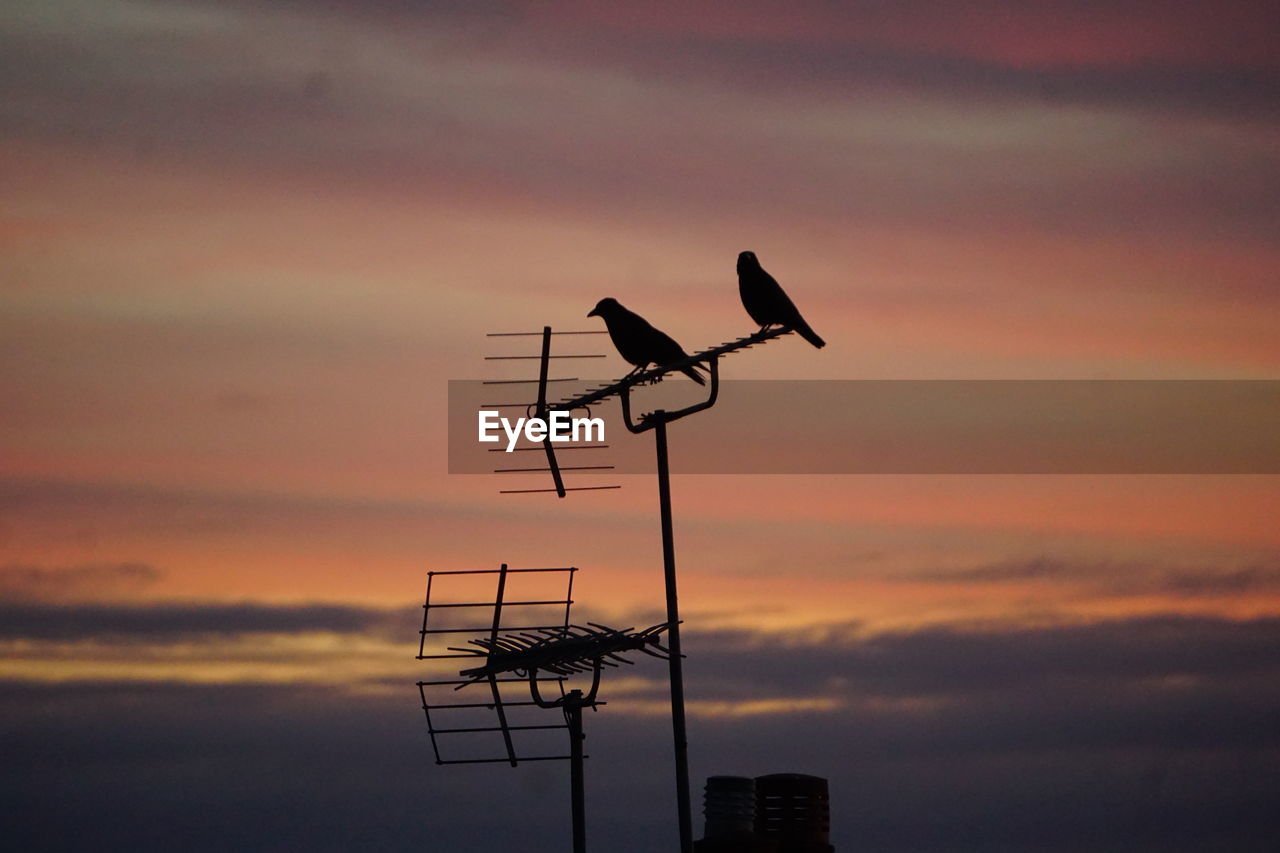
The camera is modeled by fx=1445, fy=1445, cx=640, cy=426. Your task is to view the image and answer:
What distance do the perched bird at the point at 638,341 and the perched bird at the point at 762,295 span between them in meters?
1.07

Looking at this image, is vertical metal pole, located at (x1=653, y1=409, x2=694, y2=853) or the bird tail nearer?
vertical metal pole, located at (x1=653, y1=409, x2=694, y2=853)

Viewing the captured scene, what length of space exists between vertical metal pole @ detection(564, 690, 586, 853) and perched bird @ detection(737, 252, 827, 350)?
4873 mm

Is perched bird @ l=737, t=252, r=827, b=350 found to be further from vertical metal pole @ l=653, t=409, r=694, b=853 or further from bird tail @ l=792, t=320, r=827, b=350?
vertical metal pole @ l=653, t=409, r=694, b=853

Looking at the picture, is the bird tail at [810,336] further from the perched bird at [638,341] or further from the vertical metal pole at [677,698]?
the vertical metal pole at [677,698]

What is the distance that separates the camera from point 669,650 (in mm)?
10523

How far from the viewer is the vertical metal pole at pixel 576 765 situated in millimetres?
11578

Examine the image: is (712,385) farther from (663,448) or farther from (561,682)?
(561,682)

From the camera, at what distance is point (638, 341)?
1456 cm

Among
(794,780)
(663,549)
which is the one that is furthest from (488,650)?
(794,780)

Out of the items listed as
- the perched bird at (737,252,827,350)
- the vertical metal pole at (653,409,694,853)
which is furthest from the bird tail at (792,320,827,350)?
the vertical metal pole at (653,409,694,853)

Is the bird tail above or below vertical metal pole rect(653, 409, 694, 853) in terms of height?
above

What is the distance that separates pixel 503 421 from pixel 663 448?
8.08 feet

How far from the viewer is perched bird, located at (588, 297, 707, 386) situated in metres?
14.3

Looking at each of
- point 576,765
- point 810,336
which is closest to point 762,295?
point 810,336
